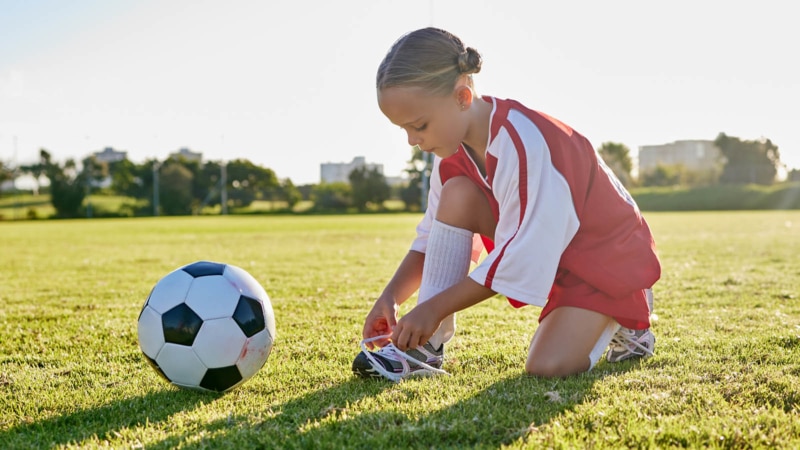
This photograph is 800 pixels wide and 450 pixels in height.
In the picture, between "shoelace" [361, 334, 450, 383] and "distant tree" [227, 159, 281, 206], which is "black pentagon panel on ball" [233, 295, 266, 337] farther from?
"distant tree" [227, 159, 281, 206]

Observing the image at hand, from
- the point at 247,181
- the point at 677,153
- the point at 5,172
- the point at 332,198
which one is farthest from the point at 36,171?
the point at 677,153

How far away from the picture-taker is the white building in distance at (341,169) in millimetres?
51791

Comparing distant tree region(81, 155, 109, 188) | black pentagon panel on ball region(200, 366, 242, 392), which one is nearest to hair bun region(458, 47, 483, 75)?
black pentagon panel on ball region(200, 366, 242, 392)

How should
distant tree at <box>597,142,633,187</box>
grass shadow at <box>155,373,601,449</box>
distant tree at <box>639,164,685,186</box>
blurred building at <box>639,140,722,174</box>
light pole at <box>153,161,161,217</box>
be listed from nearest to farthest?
grass shadow at <box>155,373,601,449</box>
light pole at <box>153,161,161,217</box>
distant tree at <box>639,164,685,186</box>
distant tree at <box>597,142,633,187</box>
blurred building at <box>639,140,722,174</box>

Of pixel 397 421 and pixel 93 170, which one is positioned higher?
pixel 93 170

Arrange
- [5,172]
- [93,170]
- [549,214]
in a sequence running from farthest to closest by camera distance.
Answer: [93,170]
[5,172]
[549,214]

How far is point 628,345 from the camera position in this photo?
3150 mm

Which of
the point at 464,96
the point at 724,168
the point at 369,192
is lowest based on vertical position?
the point at 369,192

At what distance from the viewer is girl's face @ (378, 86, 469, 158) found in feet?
8.54

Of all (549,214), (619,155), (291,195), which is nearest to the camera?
(549,214)

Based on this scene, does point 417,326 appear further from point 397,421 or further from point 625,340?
point 625,340

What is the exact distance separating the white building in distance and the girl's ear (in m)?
47.7

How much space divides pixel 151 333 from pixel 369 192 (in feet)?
151

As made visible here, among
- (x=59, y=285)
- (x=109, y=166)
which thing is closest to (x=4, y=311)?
(x=59, y=285)
